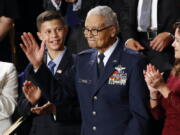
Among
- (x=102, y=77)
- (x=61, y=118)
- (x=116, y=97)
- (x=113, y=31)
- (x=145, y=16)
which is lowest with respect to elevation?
(x=61, y=118)

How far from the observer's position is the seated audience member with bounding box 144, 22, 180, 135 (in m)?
3.44

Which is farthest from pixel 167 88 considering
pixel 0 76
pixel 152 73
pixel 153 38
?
pixel 0 76

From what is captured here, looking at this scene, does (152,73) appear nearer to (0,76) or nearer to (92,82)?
(92,82)

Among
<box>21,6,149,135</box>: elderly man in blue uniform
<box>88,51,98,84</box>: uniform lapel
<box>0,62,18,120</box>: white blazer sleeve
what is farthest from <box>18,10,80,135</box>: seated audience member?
<box>88,51,98,84</box>: uniform lapel

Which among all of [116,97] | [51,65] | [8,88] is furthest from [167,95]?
[8,88]

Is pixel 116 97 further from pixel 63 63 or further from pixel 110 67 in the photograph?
pixel 63 63

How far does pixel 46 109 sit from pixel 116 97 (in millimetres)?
653

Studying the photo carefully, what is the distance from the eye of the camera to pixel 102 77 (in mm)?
3582

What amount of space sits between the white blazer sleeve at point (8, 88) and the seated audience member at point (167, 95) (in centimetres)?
126

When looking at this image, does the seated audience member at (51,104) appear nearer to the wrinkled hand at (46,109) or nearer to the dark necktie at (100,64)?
the wrinkled hand at (46,109)

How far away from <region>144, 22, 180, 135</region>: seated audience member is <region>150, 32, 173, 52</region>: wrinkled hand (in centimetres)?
49

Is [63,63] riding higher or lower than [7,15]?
lower

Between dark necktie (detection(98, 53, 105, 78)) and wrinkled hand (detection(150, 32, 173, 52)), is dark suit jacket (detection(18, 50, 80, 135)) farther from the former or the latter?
wrinkled hand (detection(150, 32, 173, 52))

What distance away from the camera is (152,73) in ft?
11.2
